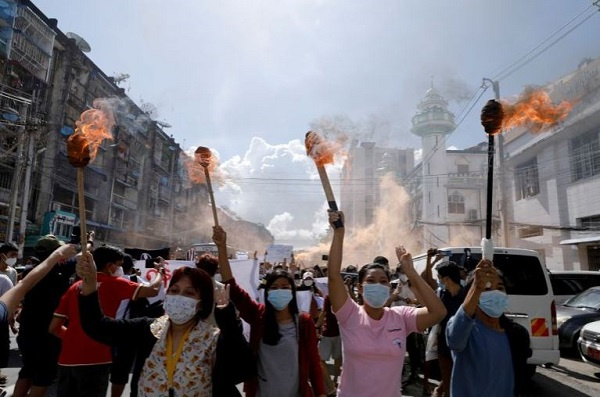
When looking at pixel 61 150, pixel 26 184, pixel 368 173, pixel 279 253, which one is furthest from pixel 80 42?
pixel 368 173

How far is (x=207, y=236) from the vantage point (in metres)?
60.2

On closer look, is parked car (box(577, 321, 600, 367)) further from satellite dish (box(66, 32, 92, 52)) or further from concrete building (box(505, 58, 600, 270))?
satellite dish (box(66, 32, 92, 52))

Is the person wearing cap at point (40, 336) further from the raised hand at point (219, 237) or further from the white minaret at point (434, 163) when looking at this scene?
the white minaret at point (434, 163)

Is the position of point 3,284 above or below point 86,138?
below

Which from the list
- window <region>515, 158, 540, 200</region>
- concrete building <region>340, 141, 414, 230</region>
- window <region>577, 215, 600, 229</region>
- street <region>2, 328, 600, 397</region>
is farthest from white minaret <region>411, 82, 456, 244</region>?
street <region>2, 328, 600, 397</region>

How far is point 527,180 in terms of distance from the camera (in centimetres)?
2742

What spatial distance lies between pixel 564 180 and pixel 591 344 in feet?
61.4

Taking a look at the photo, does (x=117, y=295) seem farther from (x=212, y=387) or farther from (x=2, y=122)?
(x=2, y=122)

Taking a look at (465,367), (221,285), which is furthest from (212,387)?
(465,367)

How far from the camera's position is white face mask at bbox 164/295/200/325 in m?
2.59

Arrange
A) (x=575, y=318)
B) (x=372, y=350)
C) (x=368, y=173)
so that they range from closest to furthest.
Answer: (x=372, y=350), (x=575, y=318), (x=368, y=173)

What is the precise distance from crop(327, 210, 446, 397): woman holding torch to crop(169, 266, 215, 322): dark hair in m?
0.88

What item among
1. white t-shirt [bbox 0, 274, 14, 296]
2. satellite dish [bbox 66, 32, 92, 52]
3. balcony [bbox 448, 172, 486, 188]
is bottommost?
white t-shirt [bbox 0, 274, 14, 296]

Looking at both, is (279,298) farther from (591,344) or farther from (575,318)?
(575,318)
